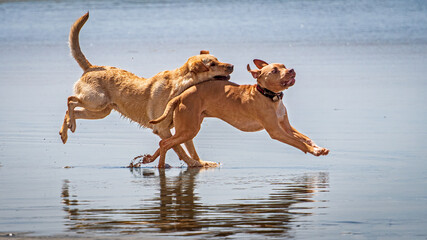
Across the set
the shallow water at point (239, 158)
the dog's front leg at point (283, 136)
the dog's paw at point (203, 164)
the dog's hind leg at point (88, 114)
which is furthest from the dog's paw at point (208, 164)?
the dog's hind leg at point (88, 114)

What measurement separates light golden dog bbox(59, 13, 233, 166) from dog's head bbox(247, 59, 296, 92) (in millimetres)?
593

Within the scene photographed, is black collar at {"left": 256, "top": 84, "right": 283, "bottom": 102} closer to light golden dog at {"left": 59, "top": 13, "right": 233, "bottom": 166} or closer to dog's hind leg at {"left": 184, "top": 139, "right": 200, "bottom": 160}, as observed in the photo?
light golden dog at {"left": 59, "top": 13, "right": 233, "bottom": 166}

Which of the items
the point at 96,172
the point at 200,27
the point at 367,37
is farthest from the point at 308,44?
the point at 96,172

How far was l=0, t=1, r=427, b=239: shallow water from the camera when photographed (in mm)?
5953

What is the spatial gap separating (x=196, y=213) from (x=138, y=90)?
3.15 m

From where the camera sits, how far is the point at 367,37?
909 inches

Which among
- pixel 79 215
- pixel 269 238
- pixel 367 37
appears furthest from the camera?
pixel 367 37

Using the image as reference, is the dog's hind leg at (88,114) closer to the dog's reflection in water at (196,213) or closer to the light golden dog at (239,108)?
the light golden dog at (239,108)

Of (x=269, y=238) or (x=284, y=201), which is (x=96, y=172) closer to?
(x=284, y=201)

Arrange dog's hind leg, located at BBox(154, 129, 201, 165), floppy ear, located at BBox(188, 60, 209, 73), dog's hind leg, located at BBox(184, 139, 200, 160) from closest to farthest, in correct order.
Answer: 1. floppy ear, located at BBox(188, 60, 209, 73)
2. dog's hind leg, located at BBox(154, 129, 201, 165)
3. dog's hind leg, located at BBox(184, 139, 200, 160)

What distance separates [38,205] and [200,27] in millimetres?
20964

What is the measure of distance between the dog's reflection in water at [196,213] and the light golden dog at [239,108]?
3.13 feet

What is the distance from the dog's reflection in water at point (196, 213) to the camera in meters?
5.70

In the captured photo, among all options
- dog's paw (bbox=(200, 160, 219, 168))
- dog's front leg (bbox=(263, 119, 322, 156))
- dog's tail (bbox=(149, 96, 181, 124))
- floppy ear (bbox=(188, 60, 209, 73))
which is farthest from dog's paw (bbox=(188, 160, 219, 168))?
floppy ear (bbox=(188, 60, 209, 73))
